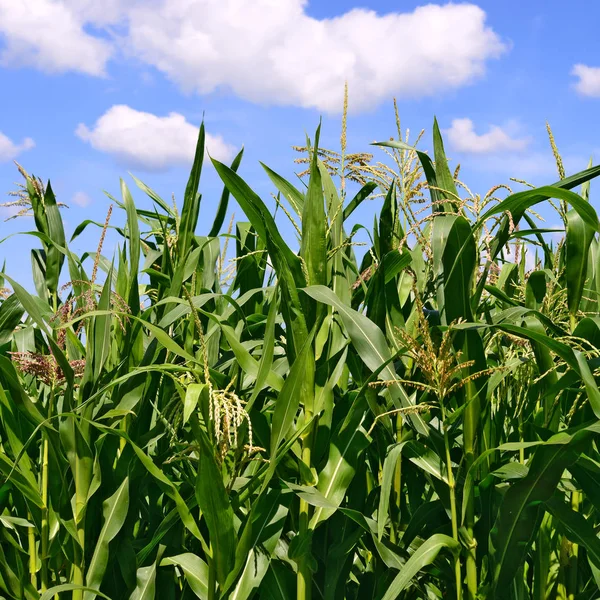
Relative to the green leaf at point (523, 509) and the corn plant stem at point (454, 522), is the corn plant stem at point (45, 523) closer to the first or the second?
the corn plant stem at point (454, 522)

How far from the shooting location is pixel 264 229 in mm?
1642

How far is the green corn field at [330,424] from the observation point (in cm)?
152

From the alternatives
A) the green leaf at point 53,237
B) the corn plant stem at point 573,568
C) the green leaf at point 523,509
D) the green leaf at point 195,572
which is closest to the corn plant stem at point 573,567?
the corn plant stem at point 573,568

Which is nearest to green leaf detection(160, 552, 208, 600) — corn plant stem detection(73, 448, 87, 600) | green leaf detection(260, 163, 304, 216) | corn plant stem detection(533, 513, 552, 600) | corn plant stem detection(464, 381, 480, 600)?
corn plant stem detection(73, 448, 87, 600)

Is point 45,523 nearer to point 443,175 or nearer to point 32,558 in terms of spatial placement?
point 32,558

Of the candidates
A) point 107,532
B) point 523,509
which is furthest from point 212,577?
point 523,509

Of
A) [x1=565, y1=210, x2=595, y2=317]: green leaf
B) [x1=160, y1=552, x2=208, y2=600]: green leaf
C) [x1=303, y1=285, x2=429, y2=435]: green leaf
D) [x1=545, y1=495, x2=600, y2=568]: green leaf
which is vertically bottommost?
[x1=160, y1=552, x2=208, y2=600]: green leaf

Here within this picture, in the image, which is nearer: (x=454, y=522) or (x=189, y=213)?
(x=454, y=522)

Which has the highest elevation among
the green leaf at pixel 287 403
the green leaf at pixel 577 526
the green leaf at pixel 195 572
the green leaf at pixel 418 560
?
the green leaf at pixel 287 403

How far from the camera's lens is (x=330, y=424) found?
1663 mm

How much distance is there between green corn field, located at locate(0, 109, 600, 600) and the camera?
1521 millimetres

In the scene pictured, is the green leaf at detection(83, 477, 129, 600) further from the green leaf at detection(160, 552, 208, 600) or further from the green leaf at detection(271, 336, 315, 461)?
the green leaf at detection(271, 336, 315, 461)

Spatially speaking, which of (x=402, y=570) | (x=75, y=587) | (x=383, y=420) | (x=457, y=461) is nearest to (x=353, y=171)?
(x=383, y=420)

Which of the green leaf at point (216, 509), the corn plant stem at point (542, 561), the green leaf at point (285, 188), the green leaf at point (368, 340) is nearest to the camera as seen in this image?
the green leaf at point (216, 509)
